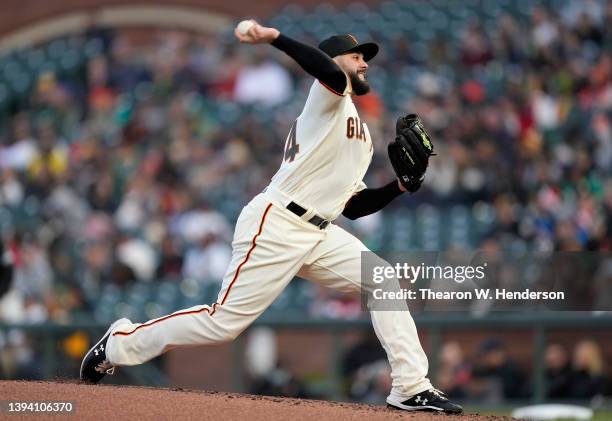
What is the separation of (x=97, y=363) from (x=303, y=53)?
2000 mm

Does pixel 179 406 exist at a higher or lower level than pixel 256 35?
lower

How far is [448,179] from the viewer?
11641 mm

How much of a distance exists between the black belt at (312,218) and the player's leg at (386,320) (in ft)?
0.29

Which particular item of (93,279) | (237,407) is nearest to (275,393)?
(93,279)

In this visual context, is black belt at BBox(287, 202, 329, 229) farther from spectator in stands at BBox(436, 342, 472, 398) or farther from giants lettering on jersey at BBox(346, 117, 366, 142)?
spectator in stands at BBox(436, 342, 472, 398)

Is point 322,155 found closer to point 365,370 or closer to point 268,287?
point 268,287

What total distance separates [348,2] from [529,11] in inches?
146

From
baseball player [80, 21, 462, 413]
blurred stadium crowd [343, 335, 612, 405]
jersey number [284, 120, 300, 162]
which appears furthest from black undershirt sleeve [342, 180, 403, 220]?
blurred stadium crowd [343, 335, 612, 405]

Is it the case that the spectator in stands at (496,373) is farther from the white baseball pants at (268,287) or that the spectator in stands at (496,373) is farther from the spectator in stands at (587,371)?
the white baseball pants at (268,287)

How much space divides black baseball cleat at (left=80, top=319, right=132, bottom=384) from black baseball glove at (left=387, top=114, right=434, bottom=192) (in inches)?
61.8

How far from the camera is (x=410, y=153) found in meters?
5.95

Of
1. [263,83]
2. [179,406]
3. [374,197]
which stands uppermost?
[263,83]

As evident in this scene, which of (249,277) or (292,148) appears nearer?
(249,277)
